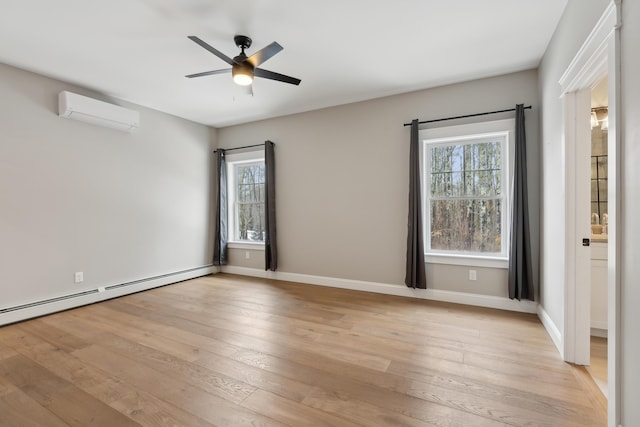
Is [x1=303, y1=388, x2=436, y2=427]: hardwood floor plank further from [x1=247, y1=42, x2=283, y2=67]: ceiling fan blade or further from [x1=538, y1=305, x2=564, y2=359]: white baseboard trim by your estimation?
[x1=247, y1=42, x2=283, y2=67]: ceiling fan blade

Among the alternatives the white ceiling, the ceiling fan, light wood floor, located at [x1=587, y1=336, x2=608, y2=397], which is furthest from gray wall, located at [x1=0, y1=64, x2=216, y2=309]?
light wood floor, located at [x1=587, y1=336, x2=608, y2=397]

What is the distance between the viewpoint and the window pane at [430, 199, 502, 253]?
355 centimetres

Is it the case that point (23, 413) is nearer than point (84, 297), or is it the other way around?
point (23, 413)

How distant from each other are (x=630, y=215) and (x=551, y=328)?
181 cm

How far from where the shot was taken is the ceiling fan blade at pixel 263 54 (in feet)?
7.82

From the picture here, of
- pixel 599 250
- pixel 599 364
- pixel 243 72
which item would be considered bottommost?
pixel 599 364

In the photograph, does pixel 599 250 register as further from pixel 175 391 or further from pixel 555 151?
pixel 175 391

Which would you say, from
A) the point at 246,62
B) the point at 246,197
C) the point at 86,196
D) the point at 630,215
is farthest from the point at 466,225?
the point at 86,196

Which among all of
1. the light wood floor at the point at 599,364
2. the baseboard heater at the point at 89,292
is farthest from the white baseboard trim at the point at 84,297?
Result: the light wood floor at the point at 599,364

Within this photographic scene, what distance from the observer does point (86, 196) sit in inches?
148

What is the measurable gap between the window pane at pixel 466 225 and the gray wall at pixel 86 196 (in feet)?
13.1

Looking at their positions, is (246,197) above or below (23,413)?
above

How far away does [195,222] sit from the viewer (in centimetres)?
521

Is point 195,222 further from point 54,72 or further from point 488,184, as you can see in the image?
point 488,184
